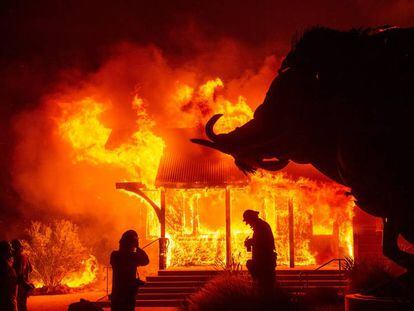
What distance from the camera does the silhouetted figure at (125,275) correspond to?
9719 mm

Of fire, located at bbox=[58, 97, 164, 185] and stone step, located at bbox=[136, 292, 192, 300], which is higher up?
fire, located at bbox=[58, 97, 164, 185]

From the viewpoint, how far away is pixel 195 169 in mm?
22062

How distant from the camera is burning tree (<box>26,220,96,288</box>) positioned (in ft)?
79.2

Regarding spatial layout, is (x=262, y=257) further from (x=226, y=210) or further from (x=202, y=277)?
(x=226, y=210)

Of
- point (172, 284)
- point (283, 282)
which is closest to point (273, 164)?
point (283, 282)

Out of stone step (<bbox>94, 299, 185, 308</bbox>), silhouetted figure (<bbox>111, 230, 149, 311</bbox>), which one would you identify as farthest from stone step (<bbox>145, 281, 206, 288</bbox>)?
silhouetted figure (<bbox>111, 230, 149, 311</bbox>)

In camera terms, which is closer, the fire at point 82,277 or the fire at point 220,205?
the fire at point 220,205

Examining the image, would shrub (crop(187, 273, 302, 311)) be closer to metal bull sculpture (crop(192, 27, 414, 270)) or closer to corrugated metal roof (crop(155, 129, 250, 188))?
metal bull sculpture (crop(192, 27, 414, 270))

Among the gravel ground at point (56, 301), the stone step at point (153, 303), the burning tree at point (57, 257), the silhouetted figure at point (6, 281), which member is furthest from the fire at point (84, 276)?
the silhouetted figure at point (6, 281)

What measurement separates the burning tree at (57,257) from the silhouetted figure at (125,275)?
1428 cm

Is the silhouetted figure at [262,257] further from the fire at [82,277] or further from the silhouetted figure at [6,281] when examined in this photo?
the fire at [82,277]

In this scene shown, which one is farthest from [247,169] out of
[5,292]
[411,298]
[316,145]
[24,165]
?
[24,165]

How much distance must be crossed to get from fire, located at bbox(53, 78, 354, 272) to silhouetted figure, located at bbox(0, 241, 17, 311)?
37.4 feet

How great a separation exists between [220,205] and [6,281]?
15524mm
